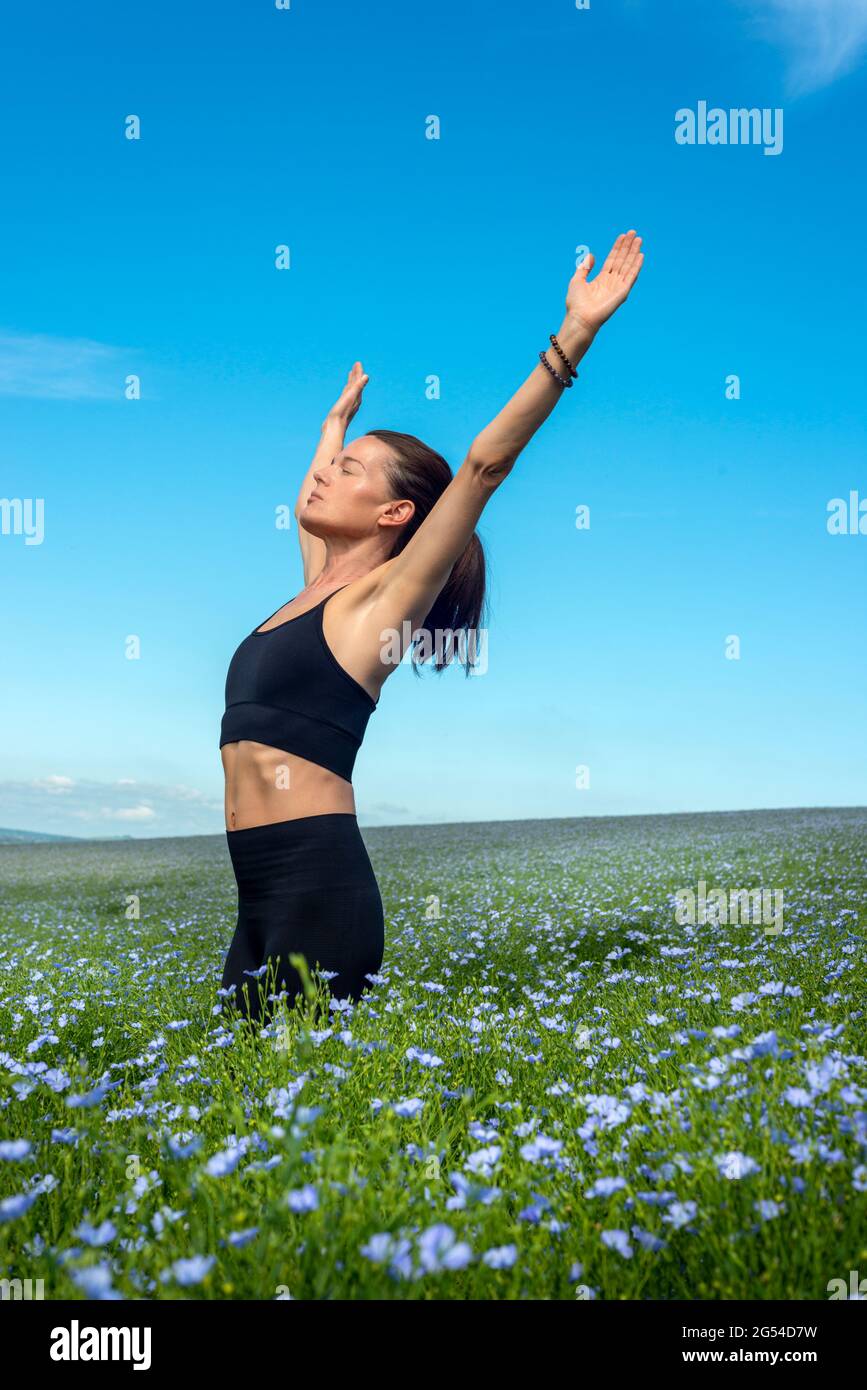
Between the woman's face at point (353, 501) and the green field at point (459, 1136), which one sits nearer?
the green field at point (459, 1136)

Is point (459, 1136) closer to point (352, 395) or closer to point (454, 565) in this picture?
point (454, 565)

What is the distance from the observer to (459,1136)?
339cm

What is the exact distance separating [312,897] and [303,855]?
0.20 metres

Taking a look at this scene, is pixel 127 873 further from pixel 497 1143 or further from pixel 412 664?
pixel 497 1143

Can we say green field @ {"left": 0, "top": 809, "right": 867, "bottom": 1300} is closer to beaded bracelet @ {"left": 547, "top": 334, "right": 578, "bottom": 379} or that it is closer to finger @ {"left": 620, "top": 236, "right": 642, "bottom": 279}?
beaded bracelet @ {"left": 547, "top": 334, "right": 578, "bottom": 379}

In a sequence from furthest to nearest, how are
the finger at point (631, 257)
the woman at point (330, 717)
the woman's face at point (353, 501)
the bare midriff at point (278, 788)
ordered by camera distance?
the woman's face at point (353, 501), the bare midriff at point (278, 788), the finger at point (631, 257), the woman at point (330, 717)

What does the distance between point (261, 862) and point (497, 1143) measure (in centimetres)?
175

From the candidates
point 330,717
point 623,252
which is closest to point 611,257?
point 623,252

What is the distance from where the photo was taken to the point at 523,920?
419 inches

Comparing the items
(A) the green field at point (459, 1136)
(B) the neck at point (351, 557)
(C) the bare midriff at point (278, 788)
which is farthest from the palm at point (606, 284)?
(A) the green field at point (459, 1136)

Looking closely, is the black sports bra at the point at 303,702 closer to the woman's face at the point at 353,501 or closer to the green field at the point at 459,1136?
the woman's face at the point at 353,501

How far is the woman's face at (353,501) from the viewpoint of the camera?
5086 millimetres

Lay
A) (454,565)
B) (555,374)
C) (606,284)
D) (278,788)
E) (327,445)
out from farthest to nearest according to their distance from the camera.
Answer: (327,445), (454,565), (278,788), (606,284), (555,374)
